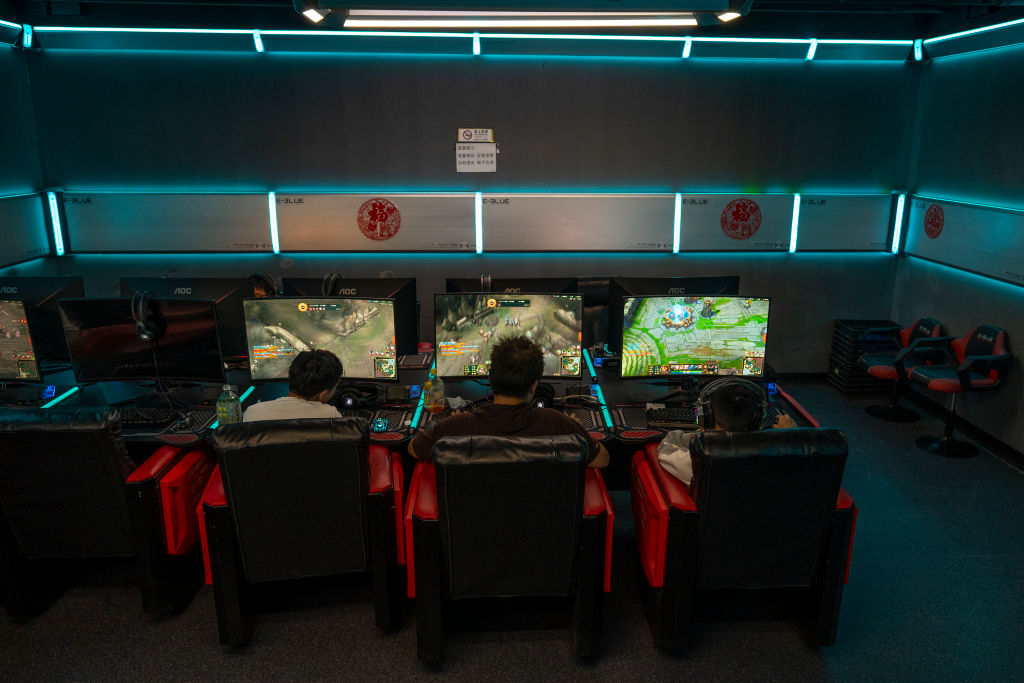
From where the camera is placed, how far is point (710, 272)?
5918mm

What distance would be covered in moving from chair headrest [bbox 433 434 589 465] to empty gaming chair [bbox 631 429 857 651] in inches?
18.3

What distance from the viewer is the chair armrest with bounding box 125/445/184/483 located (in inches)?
107

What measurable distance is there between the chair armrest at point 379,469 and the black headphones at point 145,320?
1.27 meters

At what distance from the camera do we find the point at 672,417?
10.5ft

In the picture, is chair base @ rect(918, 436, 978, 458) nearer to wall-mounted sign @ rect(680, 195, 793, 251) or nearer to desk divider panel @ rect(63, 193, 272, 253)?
wall-mounted sign @ rect(680, 195, 793, 251)

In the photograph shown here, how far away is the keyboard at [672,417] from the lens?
3162 millimetres

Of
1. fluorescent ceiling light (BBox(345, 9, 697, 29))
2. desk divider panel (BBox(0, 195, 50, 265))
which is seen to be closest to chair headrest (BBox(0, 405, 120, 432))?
fluorescent ceiling light (BBox(345, 9, 697, 29))

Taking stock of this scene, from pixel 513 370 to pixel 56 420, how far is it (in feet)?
5.35

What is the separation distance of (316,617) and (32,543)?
1.15 metres

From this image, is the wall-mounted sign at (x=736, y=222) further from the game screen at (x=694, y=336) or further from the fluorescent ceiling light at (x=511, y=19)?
the fluorescent ceiling light at (x=511, y=19)

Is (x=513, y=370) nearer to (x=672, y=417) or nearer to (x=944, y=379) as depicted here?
(x=672, y=417)

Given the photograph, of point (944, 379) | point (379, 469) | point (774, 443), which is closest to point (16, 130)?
point (379, 469)

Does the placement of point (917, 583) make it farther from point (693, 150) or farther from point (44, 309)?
point (44, 309)

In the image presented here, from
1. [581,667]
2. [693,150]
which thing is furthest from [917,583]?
[693,150]
